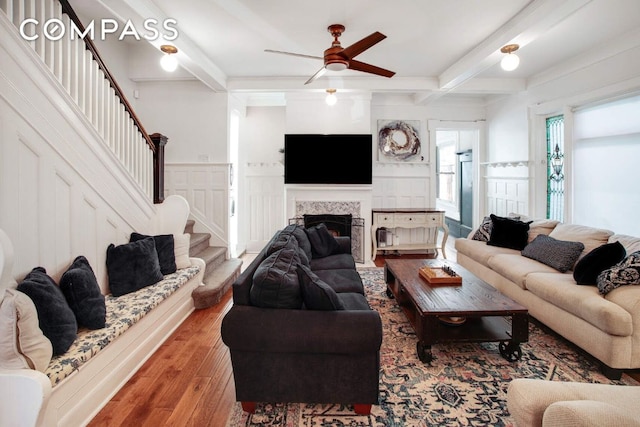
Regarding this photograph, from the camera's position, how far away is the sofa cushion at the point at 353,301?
2.38 meters

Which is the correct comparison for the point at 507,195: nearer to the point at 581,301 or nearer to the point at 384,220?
the point at 384,220

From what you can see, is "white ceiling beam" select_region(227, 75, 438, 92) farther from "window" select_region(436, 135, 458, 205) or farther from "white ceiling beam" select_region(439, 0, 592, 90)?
"window" select_region(436, 135, 458, 205)

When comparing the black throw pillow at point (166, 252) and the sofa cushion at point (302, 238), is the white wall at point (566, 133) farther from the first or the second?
the black throw pillow at point (166, 252)

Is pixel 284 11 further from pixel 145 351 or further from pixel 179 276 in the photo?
pixel 145 351

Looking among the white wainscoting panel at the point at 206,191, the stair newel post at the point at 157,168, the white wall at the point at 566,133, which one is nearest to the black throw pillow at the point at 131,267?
the stair newel post at the point at 157,168

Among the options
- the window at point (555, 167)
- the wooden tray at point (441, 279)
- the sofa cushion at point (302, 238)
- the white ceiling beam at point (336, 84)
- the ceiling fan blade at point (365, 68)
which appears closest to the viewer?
the wooden tray at point (441, 279)

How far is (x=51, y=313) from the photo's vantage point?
1.90 meters

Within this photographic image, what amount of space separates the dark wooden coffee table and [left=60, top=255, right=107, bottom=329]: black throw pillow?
2172 mm

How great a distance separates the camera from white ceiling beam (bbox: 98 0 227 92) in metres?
2.71

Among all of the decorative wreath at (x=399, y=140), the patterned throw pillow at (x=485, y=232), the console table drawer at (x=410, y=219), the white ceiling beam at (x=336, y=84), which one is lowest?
the patterned throw pillow at (x=485, y=232)

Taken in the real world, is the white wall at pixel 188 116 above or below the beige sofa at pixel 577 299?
above

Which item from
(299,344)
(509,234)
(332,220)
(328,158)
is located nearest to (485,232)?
(509,234)

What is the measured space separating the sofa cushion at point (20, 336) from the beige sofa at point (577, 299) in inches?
131

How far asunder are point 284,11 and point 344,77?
6.18ft
